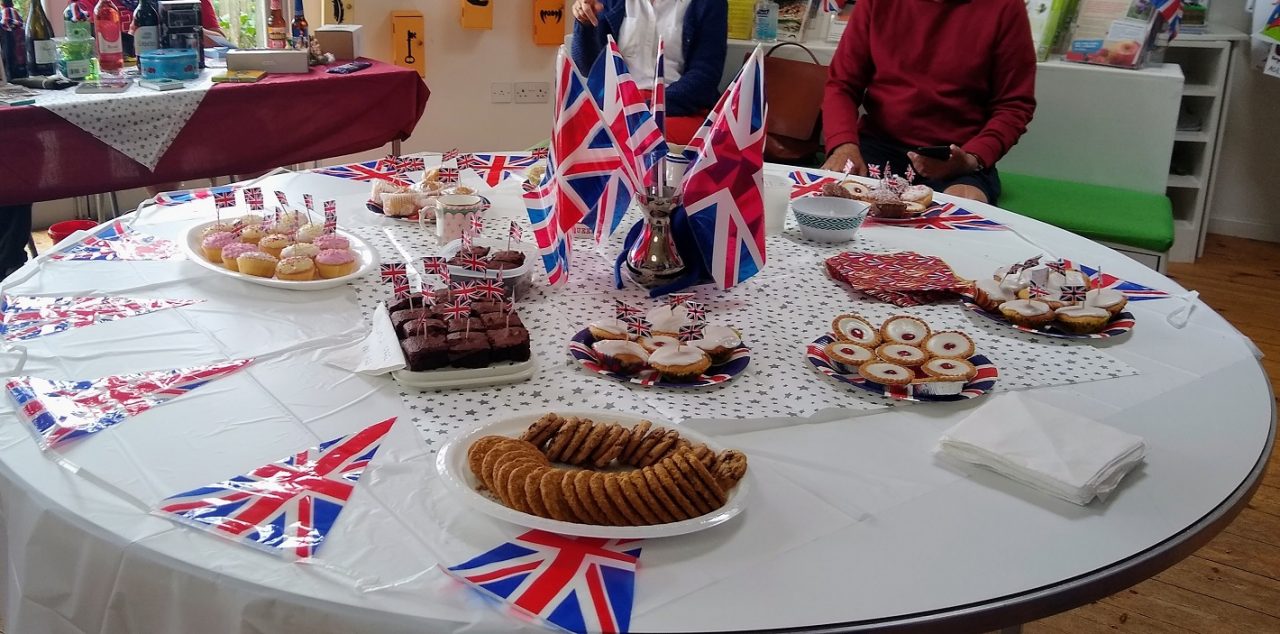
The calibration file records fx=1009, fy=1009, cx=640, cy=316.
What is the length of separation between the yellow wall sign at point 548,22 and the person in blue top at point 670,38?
0.81 meters

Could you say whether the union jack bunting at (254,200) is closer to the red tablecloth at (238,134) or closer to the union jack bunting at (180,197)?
the union jack bunting at (180,197)

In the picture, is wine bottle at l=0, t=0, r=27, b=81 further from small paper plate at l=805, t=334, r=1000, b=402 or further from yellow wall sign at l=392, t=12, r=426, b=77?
small paper plate at l=805, t=334, r=1000, b=402

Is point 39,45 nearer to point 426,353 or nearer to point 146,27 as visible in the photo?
point 146,27

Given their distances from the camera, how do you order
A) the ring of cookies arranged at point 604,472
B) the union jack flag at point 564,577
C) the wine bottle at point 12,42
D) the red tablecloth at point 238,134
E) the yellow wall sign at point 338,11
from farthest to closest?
the yellow wall sign at point 338,11
the wine bottle at point 12,42
the red tablecloth at point 238,134
the ring of cookies arranged at point 604,472
the union jack flag at point 564,577

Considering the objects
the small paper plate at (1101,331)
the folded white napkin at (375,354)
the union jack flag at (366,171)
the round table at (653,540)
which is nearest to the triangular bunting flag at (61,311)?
the round table at (653,540)

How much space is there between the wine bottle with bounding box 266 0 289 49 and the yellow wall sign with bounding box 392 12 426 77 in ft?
2.81

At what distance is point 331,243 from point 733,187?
2.14 feet

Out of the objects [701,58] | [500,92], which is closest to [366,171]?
[701,58]

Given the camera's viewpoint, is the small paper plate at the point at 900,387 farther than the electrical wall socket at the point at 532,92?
No

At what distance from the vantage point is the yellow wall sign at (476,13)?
14.5ft

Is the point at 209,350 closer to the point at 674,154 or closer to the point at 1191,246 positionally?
the point at 674,154

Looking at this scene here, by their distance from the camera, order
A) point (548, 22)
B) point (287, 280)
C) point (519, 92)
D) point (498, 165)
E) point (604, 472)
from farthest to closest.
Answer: point (519, 92) < point (548, 22) < point (498, 165) < point (287, 280) < point (604, 472)

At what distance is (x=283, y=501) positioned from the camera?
1009 millimetres

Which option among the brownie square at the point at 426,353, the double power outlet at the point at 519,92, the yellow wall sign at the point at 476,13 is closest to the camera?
the brownie square at the point at 426,353
